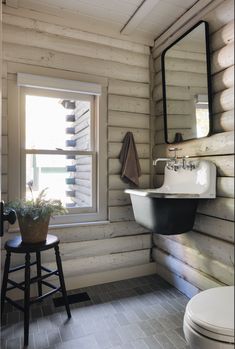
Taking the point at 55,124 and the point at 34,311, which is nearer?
the point at 34,311

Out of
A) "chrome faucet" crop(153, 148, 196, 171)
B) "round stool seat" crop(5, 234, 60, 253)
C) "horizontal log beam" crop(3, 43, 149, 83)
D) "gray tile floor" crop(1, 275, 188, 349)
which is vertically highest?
"horizontal log beam" crop(3, 43, 149, 83)

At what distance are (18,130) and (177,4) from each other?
5.37 ft

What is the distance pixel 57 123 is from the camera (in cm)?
225

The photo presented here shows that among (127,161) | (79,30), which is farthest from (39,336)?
(79,30)

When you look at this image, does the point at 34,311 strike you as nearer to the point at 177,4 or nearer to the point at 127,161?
the point at 127,161

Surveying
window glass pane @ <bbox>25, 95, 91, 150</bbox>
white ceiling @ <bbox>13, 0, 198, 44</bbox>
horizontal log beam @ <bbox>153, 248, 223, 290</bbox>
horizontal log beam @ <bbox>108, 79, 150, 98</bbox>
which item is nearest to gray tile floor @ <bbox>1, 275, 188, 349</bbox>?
horizontal log beam @ <bbox>153, 248, 223, 290</bbox>

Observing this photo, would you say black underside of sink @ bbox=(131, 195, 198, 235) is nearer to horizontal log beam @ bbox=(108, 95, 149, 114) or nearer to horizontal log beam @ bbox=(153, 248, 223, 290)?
horizontal log beam @ bbox=(153, 248, 223, 290)

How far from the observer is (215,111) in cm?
113

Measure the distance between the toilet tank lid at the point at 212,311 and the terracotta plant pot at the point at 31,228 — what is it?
42.4 inches

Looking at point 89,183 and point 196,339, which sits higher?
point 89,183

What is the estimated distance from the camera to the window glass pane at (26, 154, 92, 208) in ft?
7.13

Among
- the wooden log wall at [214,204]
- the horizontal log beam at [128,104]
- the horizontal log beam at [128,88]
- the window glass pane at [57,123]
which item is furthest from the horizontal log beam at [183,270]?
the horizontal log beam at [128,88]

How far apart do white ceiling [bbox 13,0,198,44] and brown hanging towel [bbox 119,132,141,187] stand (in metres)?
0.98

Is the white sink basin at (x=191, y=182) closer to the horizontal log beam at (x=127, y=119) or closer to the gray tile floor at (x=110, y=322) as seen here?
the horizontal log beam at (x=127, y=119)
